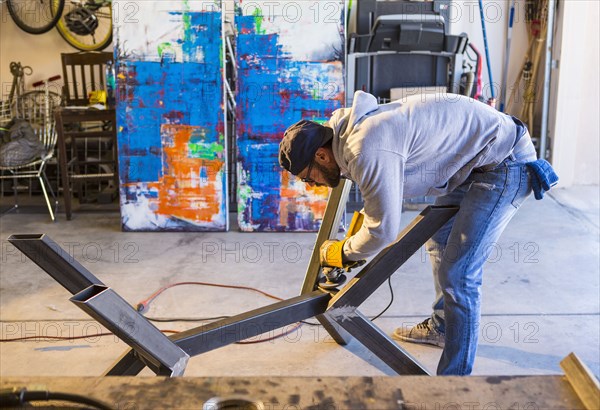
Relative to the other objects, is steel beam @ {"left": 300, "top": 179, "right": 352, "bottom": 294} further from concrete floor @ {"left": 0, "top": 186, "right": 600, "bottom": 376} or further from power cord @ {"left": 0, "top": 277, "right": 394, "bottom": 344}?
concrete floor @ {"left": 0, "top": 186, "right": 600, "bottom": 376}

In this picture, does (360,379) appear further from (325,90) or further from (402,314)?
(325,90)

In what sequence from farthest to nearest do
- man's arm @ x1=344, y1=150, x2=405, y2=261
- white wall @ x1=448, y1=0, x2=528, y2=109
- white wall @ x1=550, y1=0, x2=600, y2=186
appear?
white wall @ x1=448, y1=0, x2=528, y2=109
white wall @ x1=550, y1=0, x2=600, y2=186
man's arm @ x1=344, y1=150, x2=405, y2=261

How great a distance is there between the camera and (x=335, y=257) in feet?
9.02

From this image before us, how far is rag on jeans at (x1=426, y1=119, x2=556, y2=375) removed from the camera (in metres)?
2.66

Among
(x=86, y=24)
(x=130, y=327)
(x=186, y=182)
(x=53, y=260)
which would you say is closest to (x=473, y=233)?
(x=130, y=327)

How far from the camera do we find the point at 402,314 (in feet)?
12.4

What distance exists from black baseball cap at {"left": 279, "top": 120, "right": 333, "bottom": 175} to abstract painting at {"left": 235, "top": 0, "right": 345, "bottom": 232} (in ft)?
9.29

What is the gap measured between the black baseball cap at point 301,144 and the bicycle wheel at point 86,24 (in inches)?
222

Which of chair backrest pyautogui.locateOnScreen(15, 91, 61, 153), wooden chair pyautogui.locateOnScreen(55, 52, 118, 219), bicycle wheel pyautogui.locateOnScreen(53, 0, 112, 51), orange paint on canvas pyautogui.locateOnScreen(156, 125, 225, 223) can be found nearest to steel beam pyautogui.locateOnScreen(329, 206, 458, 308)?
orange paint on canvas pyautogui.locateOnScreen(156, 125, 225, 223)

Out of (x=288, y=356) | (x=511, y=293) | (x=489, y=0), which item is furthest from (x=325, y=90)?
(x=489, y=0)

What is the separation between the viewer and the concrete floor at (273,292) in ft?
10.7

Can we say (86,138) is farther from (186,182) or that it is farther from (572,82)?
(572,82)

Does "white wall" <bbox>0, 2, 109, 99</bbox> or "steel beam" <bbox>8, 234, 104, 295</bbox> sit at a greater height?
"white wall" <bbox>0, 2, 109, 99</bbox>

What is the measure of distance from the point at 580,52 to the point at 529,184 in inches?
180
